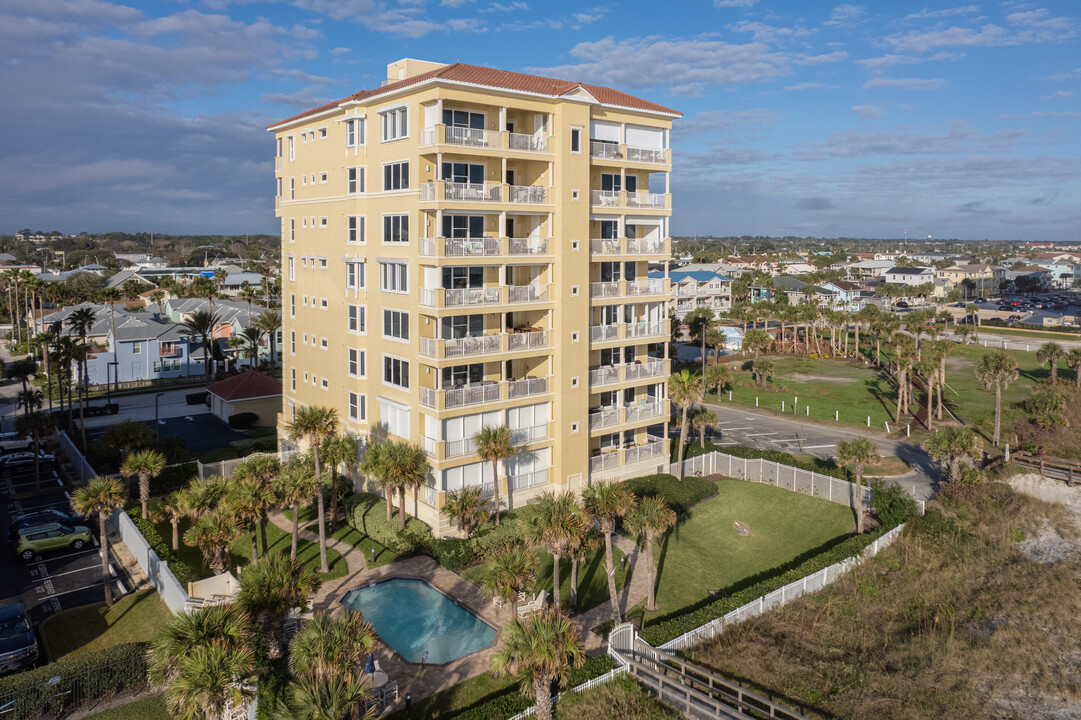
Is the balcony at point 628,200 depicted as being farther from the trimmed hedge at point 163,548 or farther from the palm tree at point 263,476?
the trimmed hedge at point 163,548

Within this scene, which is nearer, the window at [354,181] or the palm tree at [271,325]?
the window at [354,181]

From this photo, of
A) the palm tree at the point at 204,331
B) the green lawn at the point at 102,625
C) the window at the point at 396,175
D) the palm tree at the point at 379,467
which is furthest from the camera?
the palm tree at the point at 204,331

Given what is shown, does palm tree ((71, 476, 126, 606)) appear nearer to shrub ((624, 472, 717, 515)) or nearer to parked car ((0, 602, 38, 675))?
parked car ((0, 602, 38, 675))

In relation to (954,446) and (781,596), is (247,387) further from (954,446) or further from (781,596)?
(954,446)

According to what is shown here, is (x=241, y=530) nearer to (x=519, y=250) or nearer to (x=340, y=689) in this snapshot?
(x=340, y=689)

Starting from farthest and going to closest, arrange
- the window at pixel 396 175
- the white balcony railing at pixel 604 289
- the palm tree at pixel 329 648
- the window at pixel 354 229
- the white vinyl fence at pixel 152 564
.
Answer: the white balcony railing at pixel 604 289, the window at pixel 354 229, the window at pixel 396 175, the white vinyl fence at pixel 152 564, the palm tree at pixel 329 648

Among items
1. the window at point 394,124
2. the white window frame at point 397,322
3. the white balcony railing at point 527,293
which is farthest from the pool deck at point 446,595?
the window at point 394,124
